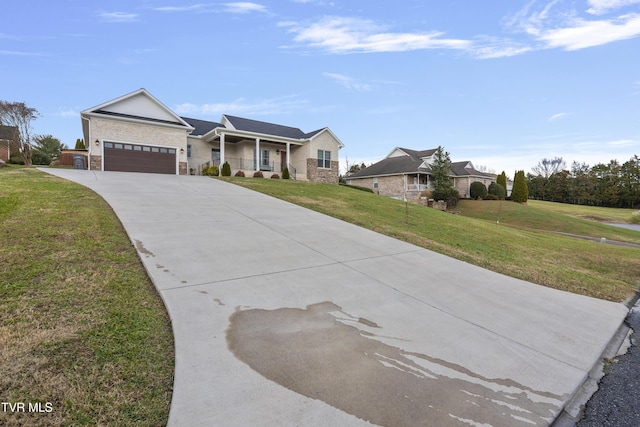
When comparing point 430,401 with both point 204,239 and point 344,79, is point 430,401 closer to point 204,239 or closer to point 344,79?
point 204,239

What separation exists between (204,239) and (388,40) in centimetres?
1403

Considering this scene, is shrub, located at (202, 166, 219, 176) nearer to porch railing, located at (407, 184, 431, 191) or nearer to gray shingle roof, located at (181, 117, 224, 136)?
gray shingle roof, located at (181, 117, 224, 136)

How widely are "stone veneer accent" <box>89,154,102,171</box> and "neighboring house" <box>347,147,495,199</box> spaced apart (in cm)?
2654

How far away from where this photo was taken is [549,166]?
70.4m

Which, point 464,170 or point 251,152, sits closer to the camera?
point 251,152

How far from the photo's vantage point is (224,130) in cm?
2083

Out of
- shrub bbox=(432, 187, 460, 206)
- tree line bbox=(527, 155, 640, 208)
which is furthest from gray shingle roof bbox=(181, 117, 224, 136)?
tree line bbox=(527, 155, 640, 208)

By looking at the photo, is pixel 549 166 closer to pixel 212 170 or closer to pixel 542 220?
pixel 542 220

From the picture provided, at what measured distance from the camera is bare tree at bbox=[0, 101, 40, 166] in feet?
86.9

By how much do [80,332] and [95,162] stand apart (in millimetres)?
19601

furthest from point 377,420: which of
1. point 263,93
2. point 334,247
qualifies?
point 263,93

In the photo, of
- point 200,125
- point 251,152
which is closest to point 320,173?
point 251,152

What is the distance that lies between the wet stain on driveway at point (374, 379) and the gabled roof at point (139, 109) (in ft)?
68.5

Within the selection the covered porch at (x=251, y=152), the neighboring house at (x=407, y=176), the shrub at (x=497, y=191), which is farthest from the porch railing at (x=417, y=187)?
the covered porch at (x=251, y=152)
